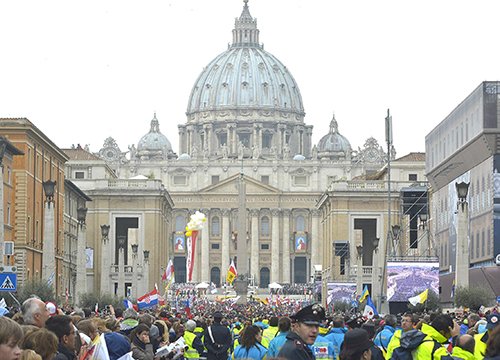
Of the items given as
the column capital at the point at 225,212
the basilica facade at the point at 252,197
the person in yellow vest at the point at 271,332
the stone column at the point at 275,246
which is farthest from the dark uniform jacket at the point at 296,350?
the stone column at the point at 275,246

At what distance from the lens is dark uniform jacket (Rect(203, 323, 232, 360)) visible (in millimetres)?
18656

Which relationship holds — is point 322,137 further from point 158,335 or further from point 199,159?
point 158,335

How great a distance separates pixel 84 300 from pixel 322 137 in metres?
144

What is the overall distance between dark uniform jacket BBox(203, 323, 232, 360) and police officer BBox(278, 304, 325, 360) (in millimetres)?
7184

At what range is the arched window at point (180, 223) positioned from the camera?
158 metres

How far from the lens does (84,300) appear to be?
49.2 meters

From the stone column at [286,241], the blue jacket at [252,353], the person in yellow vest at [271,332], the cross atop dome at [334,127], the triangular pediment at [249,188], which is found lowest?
the blue jacket at [252,353]

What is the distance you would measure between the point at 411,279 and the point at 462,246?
10910 millimetres

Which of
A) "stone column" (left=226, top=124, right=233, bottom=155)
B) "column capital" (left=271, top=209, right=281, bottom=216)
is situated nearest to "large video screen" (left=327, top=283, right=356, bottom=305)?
"column capital" (left=271, top=209, right=281, bottom=216)

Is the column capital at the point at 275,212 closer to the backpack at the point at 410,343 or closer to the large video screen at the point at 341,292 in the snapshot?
the large video screen at the point at 341,292

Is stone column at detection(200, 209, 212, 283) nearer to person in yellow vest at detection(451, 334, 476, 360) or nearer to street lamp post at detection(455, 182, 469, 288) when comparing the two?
street lamp post at detection(455, 182, 469, 288)

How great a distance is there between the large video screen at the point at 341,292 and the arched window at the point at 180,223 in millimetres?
95497

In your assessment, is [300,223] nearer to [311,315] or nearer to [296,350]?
[311,315]

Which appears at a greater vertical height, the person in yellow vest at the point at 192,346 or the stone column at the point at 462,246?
the stone column at the point at 462,246
